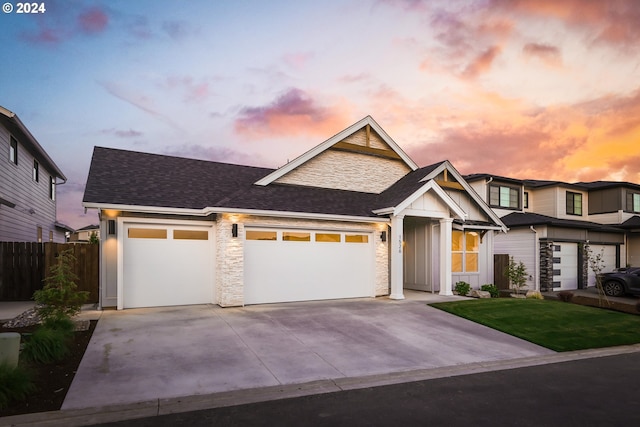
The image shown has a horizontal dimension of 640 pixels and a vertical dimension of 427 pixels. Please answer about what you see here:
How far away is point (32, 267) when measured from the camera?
13906mm

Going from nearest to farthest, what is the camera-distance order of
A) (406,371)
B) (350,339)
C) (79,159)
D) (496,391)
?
(496,391), (406,371), (350,339), (79,159)

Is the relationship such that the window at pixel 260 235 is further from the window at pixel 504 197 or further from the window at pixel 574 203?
the window at pixel 574 203

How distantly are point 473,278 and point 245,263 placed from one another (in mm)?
10828

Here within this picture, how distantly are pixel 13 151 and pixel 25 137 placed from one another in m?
0.83

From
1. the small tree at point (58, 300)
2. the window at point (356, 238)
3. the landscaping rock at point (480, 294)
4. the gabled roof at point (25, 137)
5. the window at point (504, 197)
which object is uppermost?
the gabled roof at point (25, 137)

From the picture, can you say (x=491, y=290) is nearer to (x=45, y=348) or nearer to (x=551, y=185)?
(x=551, y=185)

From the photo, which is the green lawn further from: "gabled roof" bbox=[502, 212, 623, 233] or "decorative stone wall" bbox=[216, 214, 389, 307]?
"gabled roof" bbox=[502, 212, 623, 233]

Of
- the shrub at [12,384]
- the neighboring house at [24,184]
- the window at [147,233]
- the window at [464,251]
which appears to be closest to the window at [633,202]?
the window at [464,251]

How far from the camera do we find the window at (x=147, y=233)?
12.0 metres

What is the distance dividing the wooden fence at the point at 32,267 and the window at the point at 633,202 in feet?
110

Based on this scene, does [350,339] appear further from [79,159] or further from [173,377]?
[79,159]

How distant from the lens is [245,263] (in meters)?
12.9

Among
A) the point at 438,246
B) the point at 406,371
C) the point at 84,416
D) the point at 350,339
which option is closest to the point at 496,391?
the point at 406,371

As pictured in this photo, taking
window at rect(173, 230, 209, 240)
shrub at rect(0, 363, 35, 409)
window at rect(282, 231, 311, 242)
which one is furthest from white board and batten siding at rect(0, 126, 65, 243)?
shrub at rect(0, 363, 35, 409)
